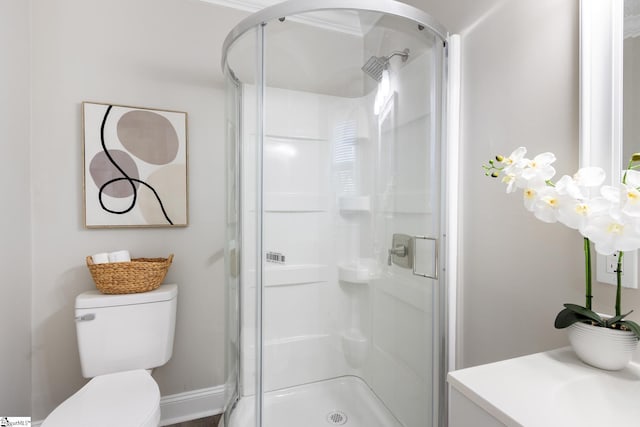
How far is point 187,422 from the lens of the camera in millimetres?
1827

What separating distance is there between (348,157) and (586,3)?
0.80 meters

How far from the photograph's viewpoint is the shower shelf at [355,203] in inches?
48.6

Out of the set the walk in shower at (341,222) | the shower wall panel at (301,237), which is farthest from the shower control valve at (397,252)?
the shower wall panel at (301,237)

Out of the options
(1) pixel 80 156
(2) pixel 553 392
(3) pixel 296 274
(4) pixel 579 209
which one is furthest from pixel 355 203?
(1) pixel 80 156

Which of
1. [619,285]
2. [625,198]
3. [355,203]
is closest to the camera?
[625,198]

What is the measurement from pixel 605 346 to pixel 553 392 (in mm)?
193

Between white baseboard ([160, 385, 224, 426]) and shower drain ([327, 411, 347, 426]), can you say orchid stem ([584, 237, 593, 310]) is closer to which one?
shower drain ([327, 411, 347, 426])

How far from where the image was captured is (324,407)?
1274mm

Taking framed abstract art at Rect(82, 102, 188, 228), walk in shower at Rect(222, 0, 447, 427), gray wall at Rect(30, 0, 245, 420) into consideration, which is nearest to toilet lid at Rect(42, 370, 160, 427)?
walk in shower at Rect(222, 0, 447, 427)

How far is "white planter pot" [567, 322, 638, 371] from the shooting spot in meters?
0.71

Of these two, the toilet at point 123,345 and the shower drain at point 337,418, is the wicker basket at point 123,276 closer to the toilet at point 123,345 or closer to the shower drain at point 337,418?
the toilet at point 123,345

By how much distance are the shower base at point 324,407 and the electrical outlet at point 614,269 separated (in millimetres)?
893

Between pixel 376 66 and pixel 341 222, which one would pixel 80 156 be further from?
pixel 376 66

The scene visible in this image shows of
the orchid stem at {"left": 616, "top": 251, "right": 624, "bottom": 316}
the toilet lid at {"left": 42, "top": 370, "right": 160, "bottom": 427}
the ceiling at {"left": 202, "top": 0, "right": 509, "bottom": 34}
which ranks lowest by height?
the toilet lid at {"left": 42, "top": 370, "right": 160, "bottom": 427}
